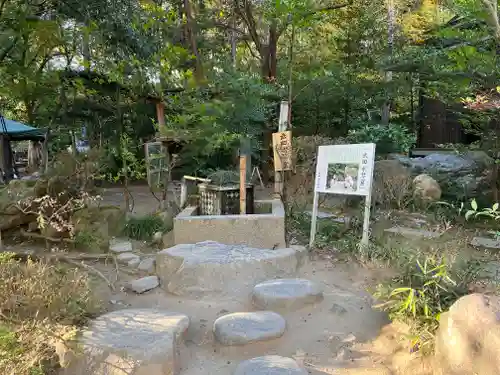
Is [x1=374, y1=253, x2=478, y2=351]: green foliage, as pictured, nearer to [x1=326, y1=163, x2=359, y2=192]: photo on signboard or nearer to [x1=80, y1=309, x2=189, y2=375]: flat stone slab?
[x1=326, y1=163, x2=359, y2=192]: photo on signboard

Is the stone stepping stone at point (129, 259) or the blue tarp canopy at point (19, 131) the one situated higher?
the blue tarp canopy at point (19, 131)

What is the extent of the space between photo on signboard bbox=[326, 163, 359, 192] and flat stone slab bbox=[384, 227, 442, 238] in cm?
85

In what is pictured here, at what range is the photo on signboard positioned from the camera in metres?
5.30

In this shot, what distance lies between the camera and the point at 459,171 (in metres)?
7.59

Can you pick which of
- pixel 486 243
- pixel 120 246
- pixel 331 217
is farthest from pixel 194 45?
pixel 486 243

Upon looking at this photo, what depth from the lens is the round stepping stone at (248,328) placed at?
3.48 meters

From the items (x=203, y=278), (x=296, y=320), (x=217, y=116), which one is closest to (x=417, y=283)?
(x=296, y=320)

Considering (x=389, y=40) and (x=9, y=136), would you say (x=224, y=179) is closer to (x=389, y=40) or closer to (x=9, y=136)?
(x=389, y=40)

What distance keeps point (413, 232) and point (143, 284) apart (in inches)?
133

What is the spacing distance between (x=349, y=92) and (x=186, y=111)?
4.60 meters

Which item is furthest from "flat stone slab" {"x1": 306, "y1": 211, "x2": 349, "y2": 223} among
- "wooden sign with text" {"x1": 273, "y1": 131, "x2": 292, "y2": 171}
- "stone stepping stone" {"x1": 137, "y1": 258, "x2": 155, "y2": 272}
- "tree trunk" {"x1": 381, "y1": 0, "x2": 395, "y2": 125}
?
"tree trunk" {"x1": 381, "y1": 0, "x2": 395, "y2": 125}

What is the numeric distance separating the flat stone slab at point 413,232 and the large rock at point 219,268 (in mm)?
1502

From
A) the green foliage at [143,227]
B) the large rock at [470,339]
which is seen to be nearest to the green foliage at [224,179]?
the green foliage at [143,227]

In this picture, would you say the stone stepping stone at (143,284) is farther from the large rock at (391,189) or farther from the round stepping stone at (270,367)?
the large rock at (391,189)
